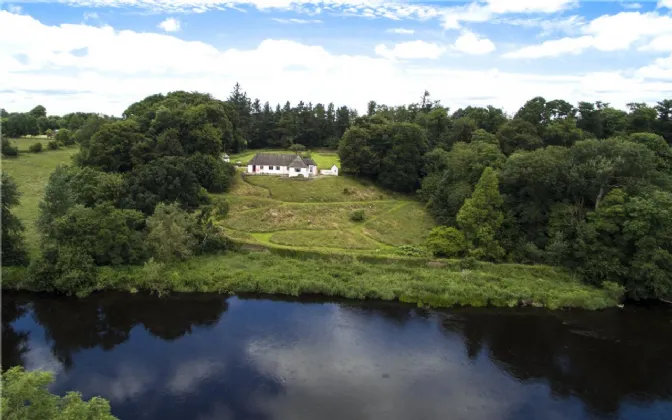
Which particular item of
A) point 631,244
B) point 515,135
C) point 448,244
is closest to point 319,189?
point 448,244

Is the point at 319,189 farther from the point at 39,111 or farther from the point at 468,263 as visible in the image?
the point at 39,111

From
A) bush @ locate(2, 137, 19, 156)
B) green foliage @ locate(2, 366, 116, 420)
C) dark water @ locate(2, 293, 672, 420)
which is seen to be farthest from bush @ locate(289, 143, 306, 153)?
green foliage @ locate(2, 366, 116, 420)

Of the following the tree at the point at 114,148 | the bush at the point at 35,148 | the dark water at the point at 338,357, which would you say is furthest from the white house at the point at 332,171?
the bush at the point at 35,148

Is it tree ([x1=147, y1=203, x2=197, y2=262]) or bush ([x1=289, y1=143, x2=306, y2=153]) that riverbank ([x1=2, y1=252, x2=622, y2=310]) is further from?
bush ([x1=289, y1=143, x2=306, y2=153])

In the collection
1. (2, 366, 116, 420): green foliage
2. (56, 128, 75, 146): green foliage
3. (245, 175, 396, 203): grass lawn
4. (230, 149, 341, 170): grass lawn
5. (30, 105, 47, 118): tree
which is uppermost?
(30, 105, 47, 118): tree

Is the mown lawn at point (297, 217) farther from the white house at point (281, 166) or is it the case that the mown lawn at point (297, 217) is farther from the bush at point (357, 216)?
the white house at point (281, 166)

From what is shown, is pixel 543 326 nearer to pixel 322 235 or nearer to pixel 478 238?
pixel 478 238
